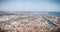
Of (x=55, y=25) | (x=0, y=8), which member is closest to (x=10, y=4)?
(x=0, y=8)

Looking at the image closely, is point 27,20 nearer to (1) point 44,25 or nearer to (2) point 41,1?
(1) point 44,25

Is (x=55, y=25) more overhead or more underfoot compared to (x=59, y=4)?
more underfoot

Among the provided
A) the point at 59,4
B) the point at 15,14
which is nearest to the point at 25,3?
the point at 15,14

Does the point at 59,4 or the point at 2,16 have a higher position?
the point at 59,4

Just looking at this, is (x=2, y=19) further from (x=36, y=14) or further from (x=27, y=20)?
(x=36, y=14)

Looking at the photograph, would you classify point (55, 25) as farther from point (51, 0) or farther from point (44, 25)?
point (51, 0)

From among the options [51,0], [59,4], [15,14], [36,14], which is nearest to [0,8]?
[15,14]

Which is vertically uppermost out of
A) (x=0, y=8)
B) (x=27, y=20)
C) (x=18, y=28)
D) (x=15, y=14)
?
(x=0, y=8)

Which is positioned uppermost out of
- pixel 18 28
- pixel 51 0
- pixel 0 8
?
pixel 51 0

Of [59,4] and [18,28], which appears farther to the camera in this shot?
[59,4]
